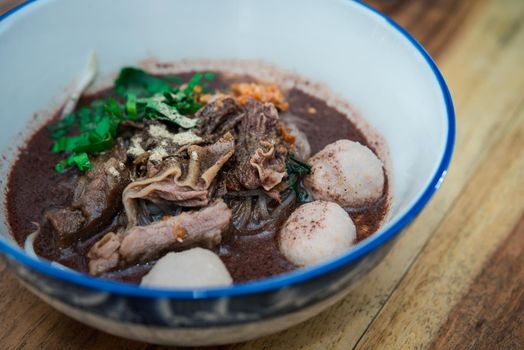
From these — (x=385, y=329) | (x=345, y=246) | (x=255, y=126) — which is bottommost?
(x=385, y=329)

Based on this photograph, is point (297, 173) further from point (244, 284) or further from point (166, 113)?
point (244, 284)

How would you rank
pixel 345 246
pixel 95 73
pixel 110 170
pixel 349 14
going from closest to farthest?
pixel 345 246 < pixel 110 170 < pixel 349 14 < pixel 95 73

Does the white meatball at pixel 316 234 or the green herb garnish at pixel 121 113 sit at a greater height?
the green herb garnish at pixel 121 113

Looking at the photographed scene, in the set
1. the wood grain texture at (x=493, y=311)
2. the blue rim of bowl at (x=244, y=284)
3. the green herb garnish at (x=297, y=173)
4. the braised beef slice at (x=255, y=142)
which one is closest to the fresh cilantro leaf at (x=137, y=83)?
the braised beef slice at (x=255, y=142)

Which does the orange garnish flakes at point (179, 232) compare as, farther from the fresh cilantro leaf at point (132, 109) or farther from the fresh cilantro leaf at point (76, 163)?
the fresh cilantro leaf at point (132, 109)

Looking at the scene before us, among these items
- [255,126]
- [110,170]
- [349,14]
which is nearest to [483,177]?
[349,14]

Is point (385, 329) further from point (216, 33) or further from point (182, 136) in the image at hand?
point (216, 33)
